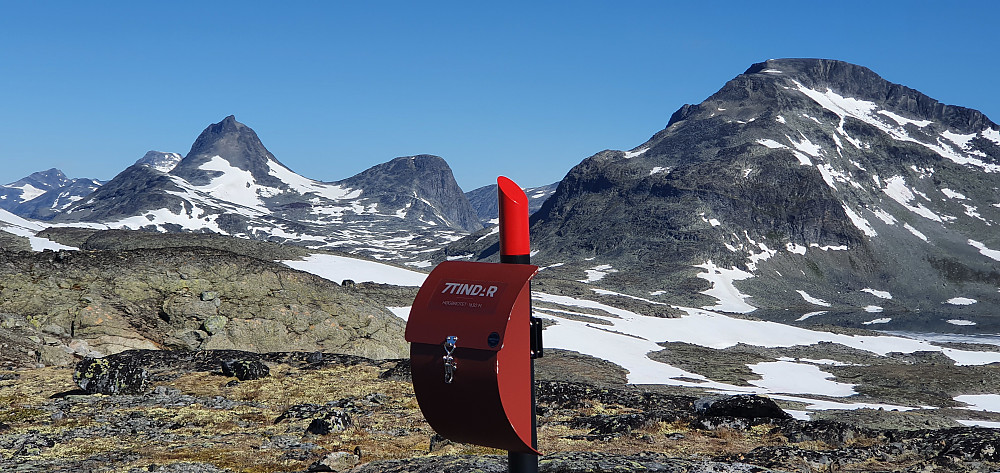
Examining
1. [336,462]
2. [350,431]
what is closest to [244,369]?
[350,431]

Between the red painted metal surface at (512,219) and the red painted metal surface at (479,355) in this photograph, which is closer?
the red painted metal surface at (479,355)

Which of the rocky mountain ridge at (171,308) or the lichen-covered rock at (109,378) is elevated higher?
the rocky mountain ridge at (171,308)

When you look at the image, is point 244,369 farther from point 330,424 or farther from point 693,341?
point 693,341

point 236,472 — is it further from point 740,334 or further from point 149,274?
point 740,334

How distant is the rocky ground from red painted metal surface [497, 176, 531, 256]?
4.53m

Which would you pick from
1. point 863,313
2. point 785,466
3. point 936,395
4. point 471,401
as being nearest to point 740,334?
point 936,395

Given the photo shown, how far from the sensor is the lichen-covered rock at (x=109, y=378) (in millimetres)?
22344

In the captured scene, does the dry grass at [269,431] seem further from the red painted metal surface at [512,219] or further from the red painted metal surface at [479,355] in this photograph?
the red painted metal surface at [512,219]

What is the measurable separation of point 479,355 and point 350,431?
12355 millimetres

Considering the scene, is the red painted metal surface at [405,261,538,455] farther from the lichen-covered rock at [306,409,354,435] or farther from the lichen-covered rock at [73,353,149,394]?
the lichen-covered rock at [73,353,149,394]

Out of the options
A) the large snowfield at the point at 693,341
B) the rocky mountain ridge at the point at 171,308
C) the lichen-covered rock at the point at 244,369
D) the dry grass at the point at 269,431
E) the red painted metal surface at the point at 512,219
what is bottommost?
the large snowfield at the point at 693,341

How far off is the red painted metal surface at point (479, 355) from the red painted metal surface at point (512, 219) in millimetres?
283

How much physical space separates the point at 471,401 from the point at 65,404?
18.4m

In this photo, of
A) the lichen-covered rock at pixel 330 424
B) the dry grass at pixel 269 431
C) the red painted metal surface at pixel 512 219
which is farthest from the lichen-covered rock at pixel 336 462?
the red painted metal surface at pixel 512 219
